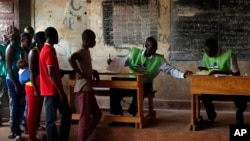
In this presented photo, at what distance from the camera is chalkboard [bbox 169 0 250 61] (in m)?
8.22

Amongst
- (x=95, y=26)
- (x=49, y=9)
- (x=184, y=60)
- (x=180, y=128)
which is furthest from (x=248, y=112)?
(x=49, y=9)

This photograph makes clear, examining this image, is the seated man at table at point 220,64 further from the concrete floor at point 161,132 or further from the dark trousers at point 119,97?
the dark trousers at point 119,97

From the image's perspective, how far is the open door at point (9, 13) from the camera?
8844 millimetres

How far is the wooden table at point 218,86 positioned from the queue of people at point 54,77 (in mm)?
266

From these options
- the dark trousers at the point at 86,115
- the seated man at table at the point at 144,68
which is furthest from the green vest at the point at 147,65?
the dark trousers at the point at 86,115

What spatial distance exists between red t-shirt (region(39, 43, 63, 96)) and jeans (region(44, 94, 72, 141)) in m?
0.09

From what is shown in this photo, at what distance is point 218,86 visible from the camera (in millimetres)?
6305

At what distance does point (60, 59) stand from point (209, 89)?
3635mm

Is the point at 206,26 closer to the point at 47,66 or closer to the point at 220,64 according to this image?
the point at 220,64

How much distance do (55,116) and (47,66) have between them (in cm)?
65

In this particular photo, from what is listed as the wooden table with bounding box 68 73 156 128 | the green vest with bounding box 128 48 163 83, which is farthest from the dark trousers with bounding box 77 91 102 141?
the green vest with bounding box 128 48 163 83

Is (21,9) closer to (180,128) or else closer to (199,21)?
(199,21)

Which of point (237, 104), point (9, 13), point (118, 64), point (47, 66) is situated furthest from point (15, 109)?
point (237, 104)

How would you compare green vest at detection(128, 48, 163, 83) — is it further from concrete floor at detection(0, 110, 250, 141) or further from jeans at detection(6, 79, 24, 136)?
jeans at detection(6, 79, 24, 136)
